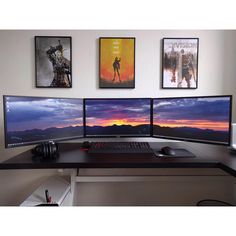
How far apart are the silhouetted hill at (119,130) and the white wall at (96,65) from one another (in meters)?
0.36

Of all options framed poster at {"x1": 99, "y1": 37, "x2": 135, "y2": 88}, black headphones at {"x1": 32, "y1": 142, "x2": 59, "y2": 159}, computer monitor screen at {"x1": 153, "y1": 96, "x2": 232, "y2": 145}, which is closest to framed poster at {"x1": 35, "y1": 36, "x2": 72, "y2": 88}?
framed poster at {"x1": 99, "y1": 37, "x2": 135, "y2": 88}

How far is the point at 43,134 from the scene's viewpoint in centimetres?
124

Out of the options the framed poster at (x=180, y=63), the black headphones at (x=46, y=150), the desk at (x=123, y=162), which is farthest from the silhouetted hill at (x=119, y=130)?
the framed poster at (x=180, y=63)

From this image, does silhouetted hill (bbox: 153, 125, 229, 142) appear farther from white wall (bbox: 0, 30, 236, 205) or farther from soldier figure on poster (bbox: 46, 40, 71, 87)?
soldier figure on poster (bbox: 46, 40, 71, 87)

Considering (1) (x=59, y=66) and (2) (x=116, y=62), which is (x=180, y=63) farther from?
(1) (x=59, y=66)

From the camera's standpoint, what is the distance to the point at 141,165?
102 cm

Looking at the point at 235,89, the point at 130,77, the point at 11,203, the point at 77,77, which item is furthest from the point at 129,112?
the point at 11,203

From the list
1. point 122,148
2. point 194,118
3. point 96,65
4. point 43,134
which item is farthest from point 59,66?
point 194,118

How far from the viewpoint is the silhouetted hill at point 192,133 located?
112cm

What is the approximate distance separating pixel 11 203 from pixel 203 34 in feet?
8.09

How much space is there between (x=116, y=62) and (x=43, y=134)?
0.91 m

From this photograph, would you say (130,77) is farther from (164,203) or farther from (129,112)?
(164,203)

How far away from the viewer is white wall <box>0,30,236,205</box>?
5.30 ft

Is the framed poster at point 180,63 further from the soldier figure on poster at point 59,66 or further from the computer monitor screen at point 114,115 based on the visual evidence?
the soldier figure on poster at point 59,66
